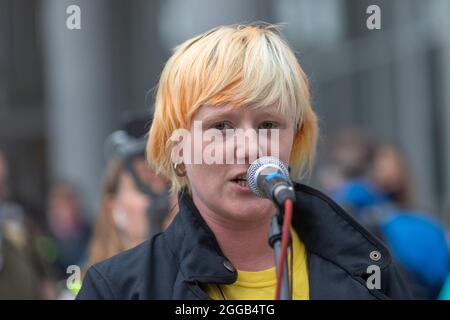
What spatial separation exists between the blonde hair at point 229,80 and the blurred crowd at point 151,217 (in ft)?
1.20

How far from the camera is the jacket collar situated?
2668mm

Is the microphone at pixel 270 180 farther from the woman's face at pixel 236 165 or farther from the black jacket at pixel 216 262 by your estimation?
the black jacket at pixel 216 262

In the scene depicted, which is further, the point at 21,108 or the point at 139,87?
the point at 21,108

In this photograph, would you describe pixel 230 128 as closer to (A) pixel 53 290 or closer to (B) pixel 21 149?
(A) pixel 53 290

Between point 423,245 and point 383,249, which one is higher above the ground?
point 383,249

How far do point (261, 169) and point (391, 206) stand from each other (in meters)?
4.52

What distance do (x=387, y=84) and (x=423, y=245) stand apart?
10.1 meters

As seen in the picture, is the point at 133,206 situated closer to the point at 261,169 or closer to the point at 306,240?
the point at 306,240

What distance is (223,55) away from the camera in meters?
2.69

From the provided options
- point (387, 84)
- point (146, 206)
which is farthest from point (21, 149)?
point (146, 206)

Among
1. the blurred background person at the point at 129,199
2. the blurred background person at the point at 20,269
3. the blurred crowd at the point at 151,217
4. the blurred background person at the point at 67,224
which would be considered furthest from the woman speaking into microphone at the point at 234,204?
the blurred background person at the point at 67,224

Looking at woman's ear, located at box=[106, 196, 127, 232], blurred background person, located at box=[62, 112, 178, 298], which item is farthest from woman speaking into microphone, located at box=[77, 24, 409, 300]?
woman's ear, located at box=[106, 196, 127, 232]

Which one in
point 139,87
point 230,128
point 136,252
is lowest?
point 139,87

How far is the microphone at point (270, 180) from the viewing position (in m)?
2.43
